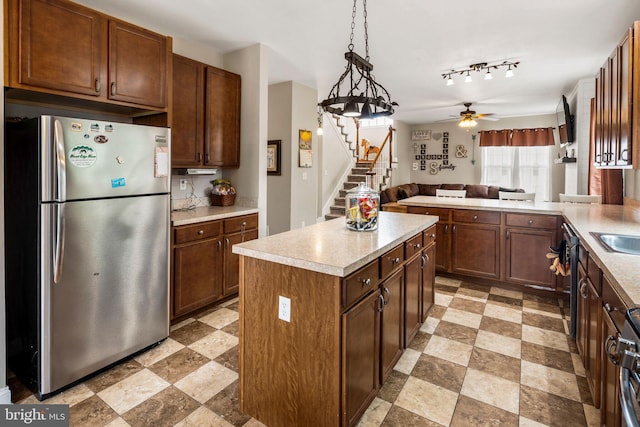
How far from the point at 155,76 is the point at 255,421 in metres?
2.54

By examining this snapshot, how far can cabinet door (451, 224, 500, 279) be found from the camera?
3.85 metres

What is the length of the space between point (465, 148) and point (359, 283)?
8.95 m

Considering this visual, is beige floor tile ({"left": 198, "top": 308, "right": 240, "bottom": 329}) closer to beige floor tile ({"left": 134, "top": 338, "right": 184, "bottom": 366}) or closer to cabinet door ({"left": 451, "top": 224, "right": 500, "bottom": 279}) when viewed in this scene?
beige floor tile ({"left": 134, "top": 338, "right": 184, "bottom": 366})

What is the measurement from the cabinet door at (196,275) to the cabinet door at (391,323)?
5.88ft

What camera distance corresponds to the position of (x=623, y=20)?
317 centimetres

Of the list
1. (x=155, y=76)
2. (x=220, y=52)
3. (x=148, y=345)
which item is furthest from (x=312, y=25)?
(x=148, y=345)

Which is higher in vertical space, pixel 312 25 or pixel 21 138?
pixel 312 25

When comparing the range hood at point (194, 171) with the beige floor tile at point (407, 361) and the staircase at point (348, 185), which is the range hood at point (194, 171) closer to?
the beige floor tile at point (407, 361)

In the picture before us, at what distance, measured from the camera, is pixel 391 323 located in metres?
2.09

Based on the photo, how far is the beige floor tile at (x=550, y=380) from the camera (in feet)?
6.77

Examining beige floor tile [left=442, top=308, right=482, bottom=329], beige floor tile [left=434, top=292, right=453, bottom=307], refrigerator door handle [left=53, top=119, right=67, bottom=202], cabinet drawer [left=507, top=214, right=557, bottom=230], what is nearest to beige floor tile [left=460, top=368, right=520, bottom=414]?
beige floor tile [left=442, top=308, right=482, bottom=329]

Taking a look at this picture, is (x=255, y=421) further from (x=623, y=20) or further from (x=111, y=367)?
(x=623, y=20)

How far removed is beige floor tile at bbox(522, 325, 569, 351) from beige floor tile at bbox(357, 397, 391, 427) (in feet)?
4.89

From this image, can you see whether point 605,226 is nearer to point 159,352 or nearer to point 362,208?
point 362,208
